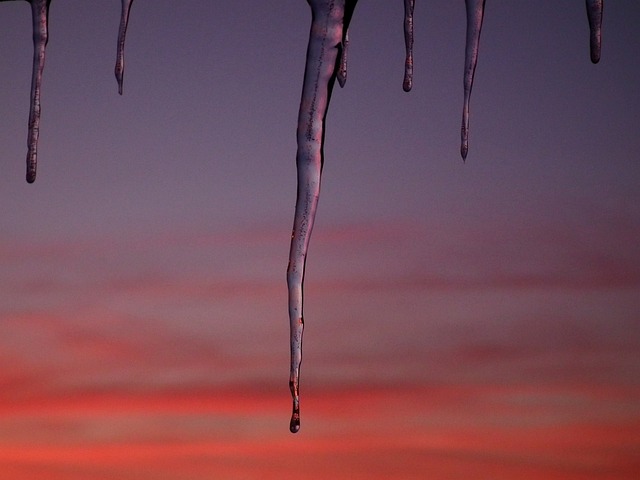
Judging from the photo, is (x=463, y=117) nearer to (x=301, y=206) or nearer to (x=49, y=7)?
(x=301, y=206)

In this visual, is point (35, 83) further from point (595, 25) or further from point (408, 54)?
point (595, 25)

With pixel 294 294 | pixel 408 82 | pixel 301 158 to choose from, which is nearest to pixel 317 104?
pixel 301 158

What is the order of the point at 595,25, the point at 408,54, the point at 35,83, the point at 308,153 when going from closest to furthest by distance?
the point at 308,153
the point at 595,25
the point at 35,83
the point at 408,54

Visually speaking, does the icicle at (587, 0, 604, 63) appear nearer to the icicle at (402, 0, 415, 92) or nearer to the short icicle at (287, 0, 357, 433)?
the icicle at (402, 0, 415, 92)

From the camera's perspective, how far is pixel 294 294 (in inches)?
A: 85.0

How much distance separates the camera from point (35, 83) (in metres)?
2.79

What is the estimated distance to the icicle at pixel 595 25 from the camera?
104 inches

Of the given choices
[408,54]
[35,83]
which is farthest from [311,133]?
[35,83]

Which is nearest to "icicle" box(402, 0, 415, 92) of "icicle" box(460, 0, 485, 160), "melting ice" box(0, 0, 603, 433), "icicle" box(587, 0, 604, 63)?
"icicle" box(460, 0, 485, 160)

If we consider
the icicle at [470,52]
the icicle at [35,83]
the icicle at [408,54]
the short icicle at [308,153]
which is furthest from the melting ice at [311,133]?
the icicle at [35,83]

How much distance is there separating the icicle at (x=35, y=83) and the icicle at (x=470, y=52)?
3.57 ft

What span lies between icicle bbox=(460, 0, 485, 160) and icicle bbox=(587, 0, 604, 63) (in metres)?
0.28

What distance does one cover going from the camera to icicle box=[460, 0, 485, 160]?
2.63 meters

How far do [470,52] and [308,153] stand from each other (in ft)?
2.51
